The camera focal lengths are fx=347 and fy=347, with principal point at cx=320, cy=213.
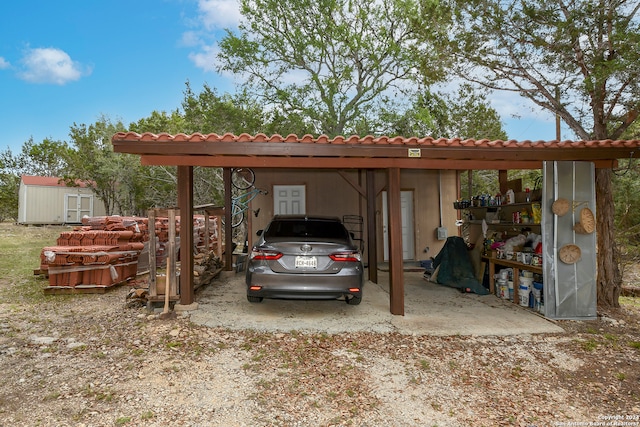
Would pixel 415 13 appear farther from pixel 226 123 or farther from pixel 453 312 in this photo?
pixel 453 312

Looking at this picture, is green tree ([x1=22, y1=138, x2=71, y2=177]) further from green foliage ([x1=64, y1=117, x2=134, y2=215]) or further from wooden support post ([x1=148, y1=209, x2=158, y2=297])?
wooden support post ([x1=148, y1=209, x2=158, y2=297])

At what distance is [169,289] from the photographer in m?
5.28

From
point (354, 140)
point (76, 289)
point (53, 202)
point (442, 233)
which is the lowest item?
point (76, 289)

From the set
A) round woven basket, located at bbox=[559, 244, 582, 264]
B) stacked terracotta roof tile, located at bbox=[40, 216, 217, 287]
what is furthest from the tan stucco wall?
round woven basket, located at bbox=[559, 244, 582, 264]

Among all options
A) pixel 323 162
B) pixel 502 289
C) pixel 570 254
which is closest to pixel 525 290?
pixel 502 289

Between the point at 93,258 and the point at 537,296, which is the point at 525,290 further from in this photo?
the point at 93,258

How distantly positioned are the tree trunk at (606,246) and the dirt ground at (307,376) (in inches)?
36.4

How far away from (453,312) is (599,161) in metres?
3.24

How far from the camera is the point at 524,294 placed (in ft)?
18.9

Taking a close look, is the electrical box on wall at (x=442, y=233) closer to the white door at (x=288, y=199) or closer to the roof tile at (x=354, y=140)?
the white door at (x=288, y=199)

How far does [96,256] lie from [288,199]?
4.64 metres

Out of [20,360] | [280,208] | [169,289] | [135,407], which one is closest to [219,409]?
[135,407]

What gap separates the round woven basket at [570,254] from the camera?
505 cm

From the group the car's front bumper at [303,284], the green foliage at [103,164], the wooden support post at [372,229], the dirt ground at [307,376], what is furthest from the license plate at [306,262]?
the green foliage at [103,164]
